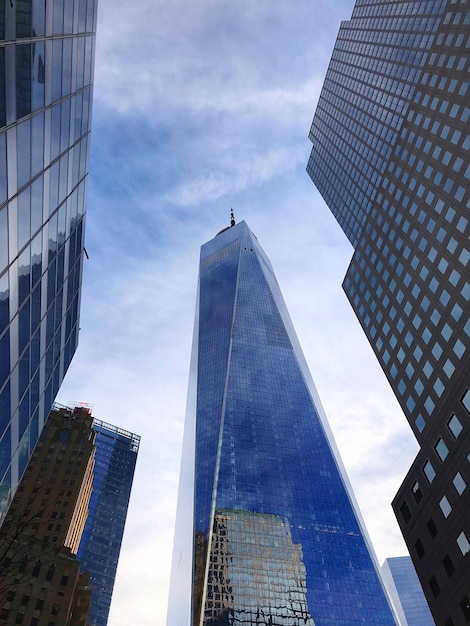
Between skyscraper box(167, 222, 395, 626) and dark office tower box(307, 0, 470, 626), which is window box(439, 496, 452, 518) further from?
skyscraper box(167, 222, 395, 626)

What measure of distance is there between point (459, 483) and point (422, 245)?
32.6 m

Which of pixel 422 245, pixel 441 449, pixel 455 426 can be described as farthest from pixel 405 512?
pixel 422 245

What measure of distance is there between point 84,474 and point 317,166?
88786 mm

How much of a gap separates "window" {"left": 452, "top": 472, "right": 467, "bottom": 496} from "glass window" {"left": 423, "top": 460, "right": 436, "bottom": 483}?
11.9ft

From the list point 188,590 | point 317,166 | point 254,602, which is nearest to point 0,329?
point 317,166

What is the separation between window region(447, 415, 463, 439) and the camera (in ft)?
148

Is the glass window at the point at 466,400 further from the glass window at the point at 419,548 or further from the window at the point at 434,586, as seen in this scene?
the window at the point at 434,586

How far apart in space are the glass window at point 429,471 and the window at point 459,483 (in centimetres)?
362

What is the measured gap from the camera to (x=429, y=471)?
47906mm

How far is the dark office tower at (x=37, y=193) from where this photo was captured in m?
19.9

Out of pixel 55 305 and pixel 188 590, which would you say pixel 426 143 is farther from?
pixel 188 590

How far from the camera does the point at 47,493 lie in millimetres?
112250

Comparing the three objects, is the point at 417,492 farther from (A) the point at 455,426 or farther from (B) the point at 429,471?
(A) the point at 455,426

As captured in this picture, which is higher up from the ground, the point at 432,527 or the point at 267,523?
the point at 267,523
